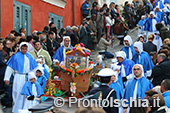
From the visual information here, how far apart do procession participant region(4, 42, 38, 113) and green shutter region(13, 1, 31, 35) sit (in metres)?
5.21

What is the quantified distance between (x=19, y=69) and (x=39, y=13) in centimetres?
Answer: 828

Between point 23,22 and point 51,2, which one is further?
point 51,2

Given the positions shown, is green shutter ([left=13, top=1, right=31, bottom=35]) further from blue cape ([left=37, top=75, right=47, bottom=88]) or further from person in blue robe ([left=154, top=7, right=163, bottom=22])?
person in blue robe ([left=154, top=7, right=163, bottom=22])

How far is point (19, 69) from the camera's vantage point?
11398mm

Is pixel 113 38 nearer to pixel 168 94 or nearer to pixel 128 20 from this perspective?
pixel 128 20

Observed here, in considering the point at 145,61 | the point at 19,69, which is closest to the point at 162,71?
the point at 145,61

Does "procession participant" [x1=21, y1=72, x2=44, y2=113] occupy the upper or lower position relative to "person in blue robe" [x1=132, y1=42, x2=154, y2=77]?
lower

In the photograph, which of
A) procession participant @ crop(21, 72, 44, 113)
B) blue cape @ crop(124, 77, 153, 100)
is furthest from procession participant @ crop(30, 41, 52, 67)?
blue cape @ crop(124, 77, 153, 100)

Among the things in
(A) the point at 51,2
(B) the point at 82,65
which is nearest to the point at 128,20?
Result: (A) the point at 51,2

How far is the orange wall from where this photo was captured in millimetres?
15819

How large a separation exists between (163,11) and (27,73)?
1388cm

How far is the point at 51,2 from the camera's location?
2064 centimetres

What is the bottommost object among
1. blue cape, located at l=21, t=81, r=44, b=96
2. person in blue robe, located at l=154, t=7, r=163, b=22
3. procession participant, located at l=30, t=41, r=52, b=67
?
blue cape, located at l=21, t=81, r=44, b=96

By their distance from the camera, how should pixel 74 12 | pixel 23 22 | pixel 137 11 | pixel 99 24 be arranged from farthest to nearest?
pixel 137 11 → pixel 74 12 → pixel 99 24 → pixel 23 22
